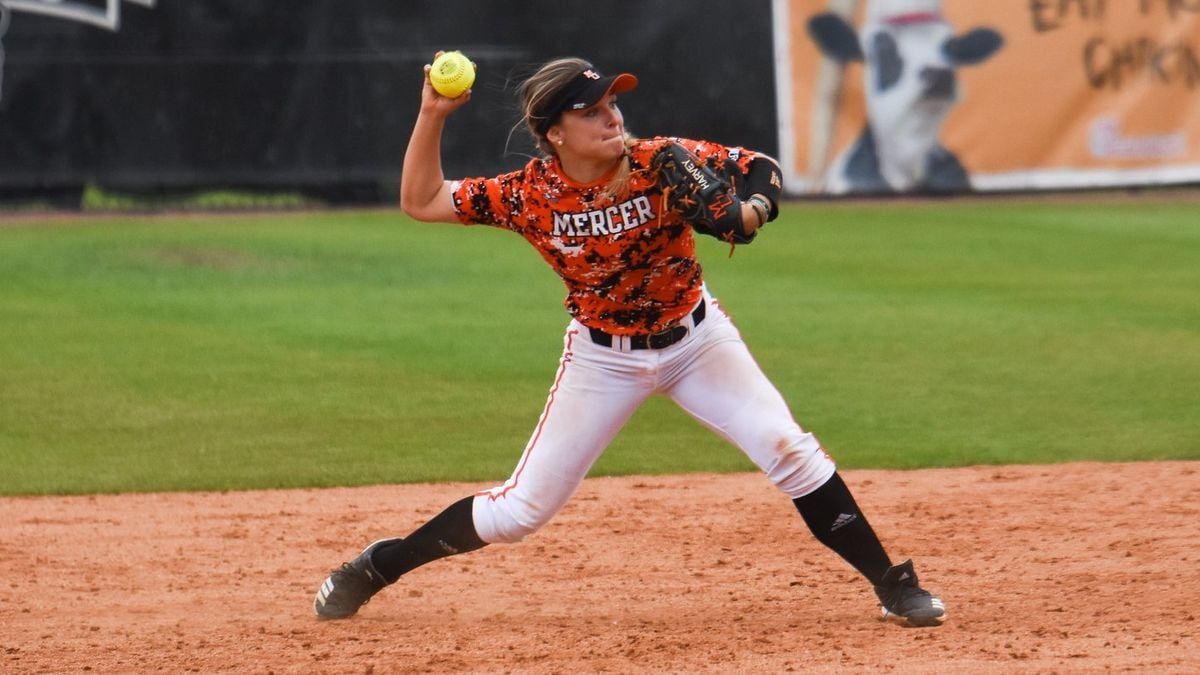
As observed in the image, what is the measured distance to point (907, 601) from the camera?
186 inches

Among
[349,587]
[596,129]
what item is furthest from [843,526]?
[349,587]

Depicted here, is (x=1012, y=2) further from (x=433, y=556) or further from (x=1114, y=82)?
(x=433, y=556)

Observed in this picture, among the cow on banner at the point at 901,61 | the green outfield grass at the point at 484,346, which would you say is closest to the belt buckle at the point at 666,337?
the green outfield grass at the point at 484,346

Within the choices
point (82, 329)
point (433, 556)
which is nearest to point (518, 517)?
point (433, 556)

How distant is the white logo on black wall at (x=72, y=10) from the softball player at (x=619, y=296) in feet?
37.4

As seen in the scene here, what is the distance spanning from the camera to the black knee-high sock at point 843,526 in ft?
15.5

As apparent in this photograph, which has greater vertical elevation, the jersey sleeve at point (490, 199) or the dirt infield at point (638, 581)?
the jersey sleeve at point (490, 199)

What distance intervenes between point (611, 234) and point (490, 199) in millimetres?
416

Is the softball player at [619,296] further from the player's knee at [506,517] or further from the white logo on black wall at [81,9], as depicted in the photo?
the white logo on black wall at [81,9]

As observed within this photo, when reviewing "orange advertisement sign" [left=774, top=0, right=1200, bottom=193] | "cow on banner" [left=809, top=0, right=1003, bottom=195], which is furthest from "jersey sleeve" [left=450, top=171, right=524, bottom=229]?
"cow on banner" [left=809, top=0, right=1003, bottom=195]

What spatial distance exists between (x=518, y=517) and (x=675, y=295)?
792mm

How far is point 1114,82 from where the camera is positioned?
16.1 m

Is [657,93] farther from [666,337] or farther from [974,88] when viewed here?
[666,337]

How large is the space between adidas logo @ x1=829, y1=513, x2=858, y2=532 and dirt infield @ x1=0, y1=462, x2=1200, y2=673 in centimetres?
30
